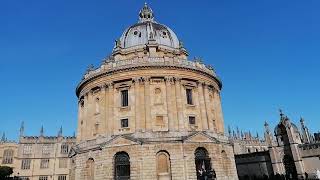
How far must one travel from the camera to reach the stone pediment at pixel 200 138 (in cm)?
3612

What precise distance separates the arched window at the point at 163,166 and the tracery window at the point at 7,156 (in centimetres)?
5904

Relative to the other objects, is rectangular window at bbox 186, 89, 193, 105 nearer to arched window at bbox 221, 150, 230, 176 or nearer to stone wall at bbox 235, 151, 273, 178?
arched window at bbox 221, 150, 230, 176

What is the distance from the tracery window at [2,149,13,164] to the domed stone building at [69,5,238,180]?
148 ft

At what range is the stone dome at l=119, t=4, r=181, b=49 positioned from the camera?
4800cm

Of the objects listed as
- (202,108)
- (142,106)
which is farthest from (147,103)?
(202,108)

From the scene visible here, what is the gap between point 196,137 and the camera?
36594mm

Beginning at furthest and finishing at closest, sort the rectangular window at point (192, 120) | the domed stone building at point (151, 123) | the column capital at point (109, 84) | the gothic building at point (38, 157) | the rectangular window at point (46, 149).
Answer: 1. the rectangular window at point (46, 149)
2. the gothic building at point (38, 157)
3. the column capital at point (109, 84)
4. the rectangular window at point (192, 120)
5. the domed stone building at point (151, 123)

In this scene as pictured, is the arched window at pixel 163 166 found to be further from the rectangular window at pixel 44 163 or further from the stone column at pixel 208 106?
the rectangular window at pixel 44 163

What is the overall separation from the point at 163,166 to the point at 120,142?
5955mm

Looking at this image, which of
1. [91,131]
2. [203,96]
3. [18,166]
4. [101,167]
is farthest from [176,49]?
[18,166]

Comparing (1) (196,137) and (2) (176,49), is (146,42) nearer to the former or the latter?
(2) (176,49)

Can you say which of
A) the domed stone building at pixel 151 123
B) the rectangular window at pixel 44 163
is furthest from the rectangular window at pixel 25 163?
the domed stone building at pixel 151 123

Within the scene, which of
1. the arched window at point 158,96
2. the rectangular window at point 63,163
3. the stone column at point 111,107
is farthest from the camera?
the rectangular window at point 63,163

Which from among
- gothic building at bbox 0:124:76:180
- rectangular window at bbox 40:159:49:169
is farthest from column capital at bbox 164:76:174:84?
rectangular window at bbox 40:159:49:169
